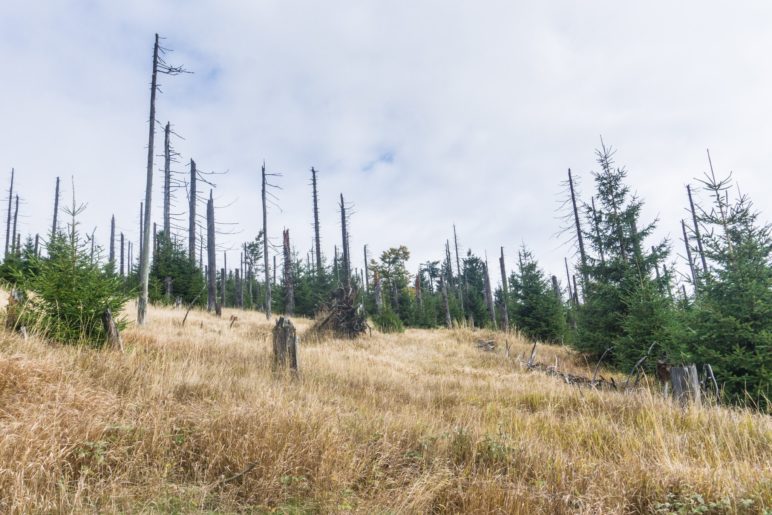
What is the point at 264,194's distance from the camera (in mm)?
22406

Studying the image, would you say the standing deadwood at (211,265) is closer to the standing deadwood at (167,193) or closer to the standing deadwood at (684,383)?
the standing deadwood at (167,193)

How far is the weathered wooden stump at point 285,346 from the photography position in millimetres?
6494

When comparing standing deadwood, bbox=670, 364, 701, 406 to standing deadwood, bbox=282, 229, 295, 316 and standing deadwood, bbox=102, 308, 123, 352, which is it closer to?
standing deadwood, bbox=102, 308, 123, 352

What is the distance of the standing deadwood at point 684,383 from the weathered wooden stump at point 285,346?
5.86 m

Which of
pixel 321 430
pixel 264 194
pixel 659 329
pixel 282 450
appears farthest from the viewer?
pixel 264 194

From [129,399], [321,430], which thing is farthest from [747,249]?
[129,399]

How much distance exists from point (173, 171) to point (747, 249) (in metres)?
22.4

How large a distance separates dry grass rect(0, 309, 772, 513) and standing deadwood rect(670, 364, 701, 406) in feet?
0.88

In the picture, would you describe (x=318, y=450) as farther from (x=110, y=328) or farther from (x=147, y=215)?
(x=147, y=215)

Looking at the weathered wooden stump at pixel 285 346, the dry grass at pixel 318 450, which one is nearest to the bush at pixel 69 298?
the dry grass at pixel 318 450

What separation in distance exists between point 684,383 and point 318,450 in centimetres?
507

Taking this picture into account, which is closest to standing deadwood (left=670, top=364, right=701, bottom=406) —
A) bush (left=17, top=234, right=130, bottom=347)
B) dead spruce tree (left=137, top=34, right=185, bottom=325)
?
bush (left=17, top=234, right=130, bottom=347)

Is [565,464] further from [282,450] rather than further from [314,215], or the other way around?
[314,215]

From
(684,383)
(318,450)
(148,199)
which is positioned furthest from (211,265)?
(684,383)
